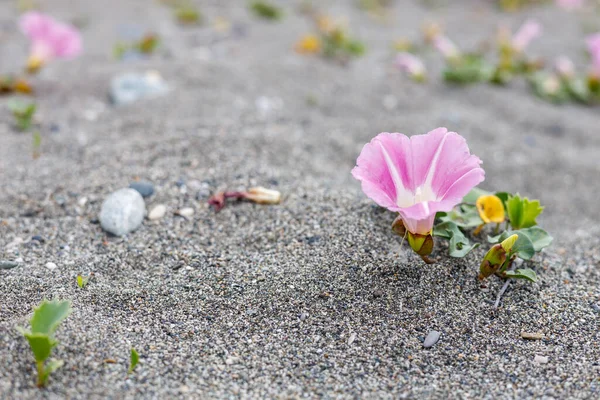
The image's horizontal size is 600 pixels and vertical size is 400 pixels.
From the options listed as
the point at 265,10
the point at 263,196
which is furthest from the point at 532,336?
the point at 265,10

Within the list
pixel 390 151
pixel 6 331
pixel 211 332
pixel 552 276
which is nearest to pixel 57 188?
pixel 6 331

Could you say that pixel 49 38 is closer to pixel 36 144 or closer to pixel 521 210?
pixel 36 144

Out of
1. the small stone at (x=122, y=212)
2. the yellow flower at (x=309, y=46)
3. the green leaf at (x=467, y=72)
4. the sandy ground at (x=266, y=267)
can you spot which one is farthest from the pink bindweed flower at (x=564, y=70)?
the small stone at (x=122, y=212)

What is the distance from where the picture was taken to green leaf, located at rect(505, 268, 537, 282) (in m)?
1.91

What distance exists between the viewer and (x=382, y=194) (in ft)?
5.59

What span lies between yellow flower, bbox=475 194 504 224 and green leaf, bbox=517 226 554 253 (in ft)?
0.31

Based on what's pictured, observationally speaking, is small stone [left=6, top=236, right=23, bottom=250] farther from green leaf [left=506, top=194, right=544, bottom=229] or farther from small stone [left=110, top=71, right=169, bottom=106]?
green leaf [left=506, top=194, right=544, bottom=229]

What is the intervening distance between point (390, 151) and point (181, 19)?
397cm

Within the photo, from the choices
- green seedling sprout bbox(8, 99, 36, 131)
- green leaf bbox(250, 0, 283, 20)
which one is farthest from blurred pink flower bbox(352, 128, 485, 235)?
green leaf bbox(250, 0, 283, 20)

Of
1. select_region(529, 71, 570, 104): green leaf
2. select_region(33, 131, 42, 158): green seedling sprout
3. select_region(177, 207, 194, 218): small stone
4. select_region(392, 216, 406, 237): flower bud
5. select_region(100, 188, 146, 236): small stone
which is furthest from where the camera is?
select_region(529, 71, 570, 104): green leaf

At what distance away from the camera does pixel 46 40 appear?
371cm

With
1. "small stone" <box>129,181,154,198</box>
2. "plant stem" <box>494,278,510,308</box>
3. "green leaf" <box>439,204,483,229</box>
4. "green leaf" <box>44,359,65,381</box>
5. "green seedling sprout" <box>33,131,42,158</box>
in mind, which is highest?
"green leaf" <box>439,204,483,229</box>

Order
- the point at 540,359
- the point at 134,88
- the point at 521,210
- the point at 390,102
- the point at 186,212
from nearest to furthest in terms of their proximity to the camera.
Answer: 1. the point at 540,359
2. the point at 521,210
3. the point at 186,212
4. the point at 134,88
5. the point at 390,102

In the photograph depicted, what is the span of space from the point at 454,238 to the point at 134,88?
243cm
